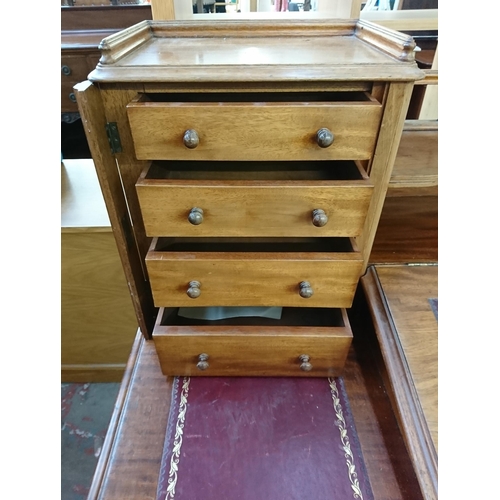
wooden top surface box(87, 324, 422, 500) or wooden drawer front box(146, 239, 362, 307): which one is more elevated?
wooden drawer front box(146, 239, 362, 307)

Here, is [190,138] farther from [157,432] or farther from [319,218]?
[157,432]

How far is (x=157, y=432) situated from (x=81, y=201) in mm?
732

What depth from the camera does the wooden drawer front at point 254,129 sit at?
0.57 m

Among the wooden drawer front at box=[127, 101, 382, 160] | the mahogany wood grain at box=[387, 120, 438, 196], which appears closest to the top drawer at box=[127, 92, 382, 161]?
the wooden drawer front at box=[127, 101, 382, 160]

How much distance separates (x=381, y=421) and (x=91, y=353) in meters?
0.99

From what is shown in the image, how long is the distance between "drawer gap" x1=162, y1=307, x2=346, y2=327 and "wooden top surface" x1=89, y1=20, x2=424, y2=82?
482 millimetres

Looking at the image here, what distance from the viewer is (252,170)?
31.7 inches

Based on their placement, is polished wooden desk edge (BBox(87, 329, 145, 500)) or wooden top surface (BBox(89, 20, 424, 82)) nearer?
wooden top surface (BBox(89, 20, 424, 82))

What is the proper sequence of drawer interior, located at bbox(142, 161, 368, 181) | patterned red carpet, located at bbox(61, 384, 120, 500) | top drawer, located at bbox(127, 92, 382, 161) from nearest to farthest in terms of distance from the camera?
top drawer, located at bbox(127, 92, 382, 161), drawer interior, located at bbox(142, 161, 368, 181), patterned red carpet, located at bbox(61, 384, 120, 500)

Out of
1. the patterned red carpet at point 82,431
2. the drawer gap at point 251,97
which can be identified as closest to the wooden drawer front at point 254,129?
the drawer gap at point 251,97

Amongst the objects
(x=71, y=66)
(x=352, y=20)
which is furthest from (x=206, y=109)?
(x=71, y=66)

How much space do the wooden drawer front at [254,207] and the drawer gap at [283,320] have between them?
258mm

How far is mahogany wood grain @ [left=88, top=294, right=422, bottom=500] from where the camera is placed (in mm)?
702

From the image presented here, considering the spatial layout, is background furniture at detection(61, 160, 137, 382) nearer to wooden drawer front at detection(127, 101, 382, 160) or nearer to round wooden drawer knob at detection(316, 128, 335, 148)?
wooden drawer front at detection(127, 101, 382, 160)
